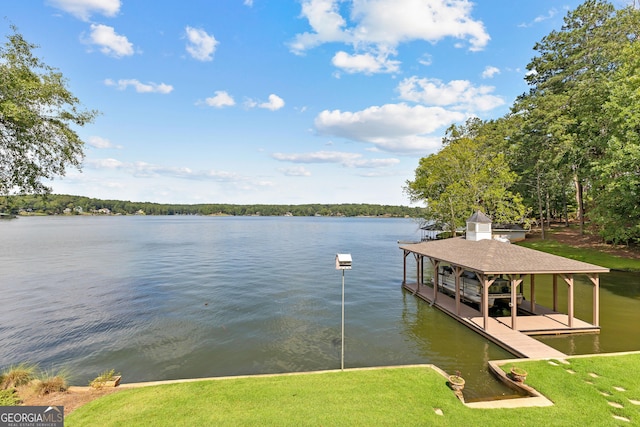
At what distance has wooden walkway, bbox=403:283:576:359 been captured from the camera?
34.3 ft

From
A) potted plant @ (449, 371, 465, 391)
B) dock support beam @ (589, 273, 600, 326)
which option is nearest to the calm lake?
dock support beam @ (589, 273, 600, 326)

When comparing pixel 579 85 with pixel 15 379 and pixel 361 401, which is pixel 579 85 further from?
pixel 15 379

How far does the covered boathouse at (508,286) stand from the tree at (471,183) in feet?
62.8

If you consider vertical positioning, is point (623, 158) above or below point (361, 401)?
above

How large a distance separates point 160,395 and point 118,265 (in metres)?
28.1

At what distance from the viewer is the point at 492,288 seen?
15.2 meters

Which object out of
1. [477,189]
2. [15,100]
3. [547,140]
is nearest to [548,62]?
[547,140]

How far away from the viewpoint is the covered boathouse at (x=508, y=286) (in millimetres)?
11891

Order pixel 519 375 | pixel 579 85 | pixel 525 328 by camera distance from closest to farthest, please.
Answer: pixel 519 375 < pixel 525 328 < pixel 579 85

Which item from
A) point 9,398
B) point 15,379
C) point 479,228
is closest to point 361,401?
point 9,398

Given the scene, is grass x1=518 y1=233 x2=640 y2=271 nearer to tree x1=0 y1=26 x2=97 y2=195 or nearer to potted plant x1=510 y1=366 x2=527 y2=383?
potted plant x1=510 y1=366 x2=527 y2=383

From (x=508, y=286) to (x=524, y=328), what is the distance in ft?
10.3

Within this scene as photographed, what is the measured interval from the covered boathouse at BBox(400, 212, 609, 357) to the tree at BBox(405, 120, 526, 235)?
753 inches

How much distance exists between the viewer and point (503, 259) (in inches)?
520
